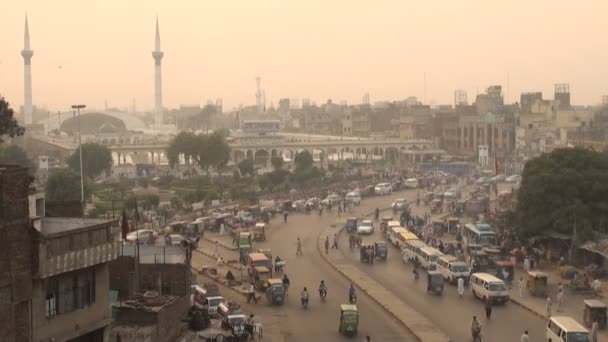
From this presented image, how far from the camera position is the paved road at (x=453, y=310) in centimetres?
1759

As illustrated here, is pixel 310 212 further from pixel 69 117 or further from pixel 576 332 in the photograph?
pixel 69 117

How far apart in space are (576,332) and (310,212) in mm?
25438

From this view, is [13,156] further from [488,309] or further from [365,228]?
[488,309]

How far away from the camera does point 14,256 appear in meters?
9.92

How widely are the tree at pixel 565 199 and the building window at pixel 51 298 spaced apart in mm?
17126

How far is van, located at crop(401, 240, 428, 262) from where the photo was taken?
25417mm

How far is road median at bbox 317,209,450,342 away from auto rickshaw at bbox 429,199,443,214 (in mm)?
11239

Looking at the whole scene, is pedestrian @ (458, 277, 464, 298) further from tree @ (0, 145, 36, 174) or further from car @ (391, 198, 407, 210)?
tree @ (0, 145, 36, 174)

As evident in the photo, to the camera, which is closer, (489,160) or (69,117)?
(489,160)

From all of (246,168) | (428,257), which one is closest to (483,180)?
(246,168)

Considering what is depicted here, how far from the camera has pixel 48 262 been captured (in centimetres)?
1034

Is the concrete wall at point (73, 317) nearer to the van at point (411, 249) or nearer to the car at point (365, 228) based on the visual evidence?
the van at point (411, 249)

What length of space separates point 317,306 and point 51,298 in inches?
411

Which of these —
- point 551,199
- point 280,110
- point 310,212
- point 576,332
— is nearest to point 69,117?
point 280,110
